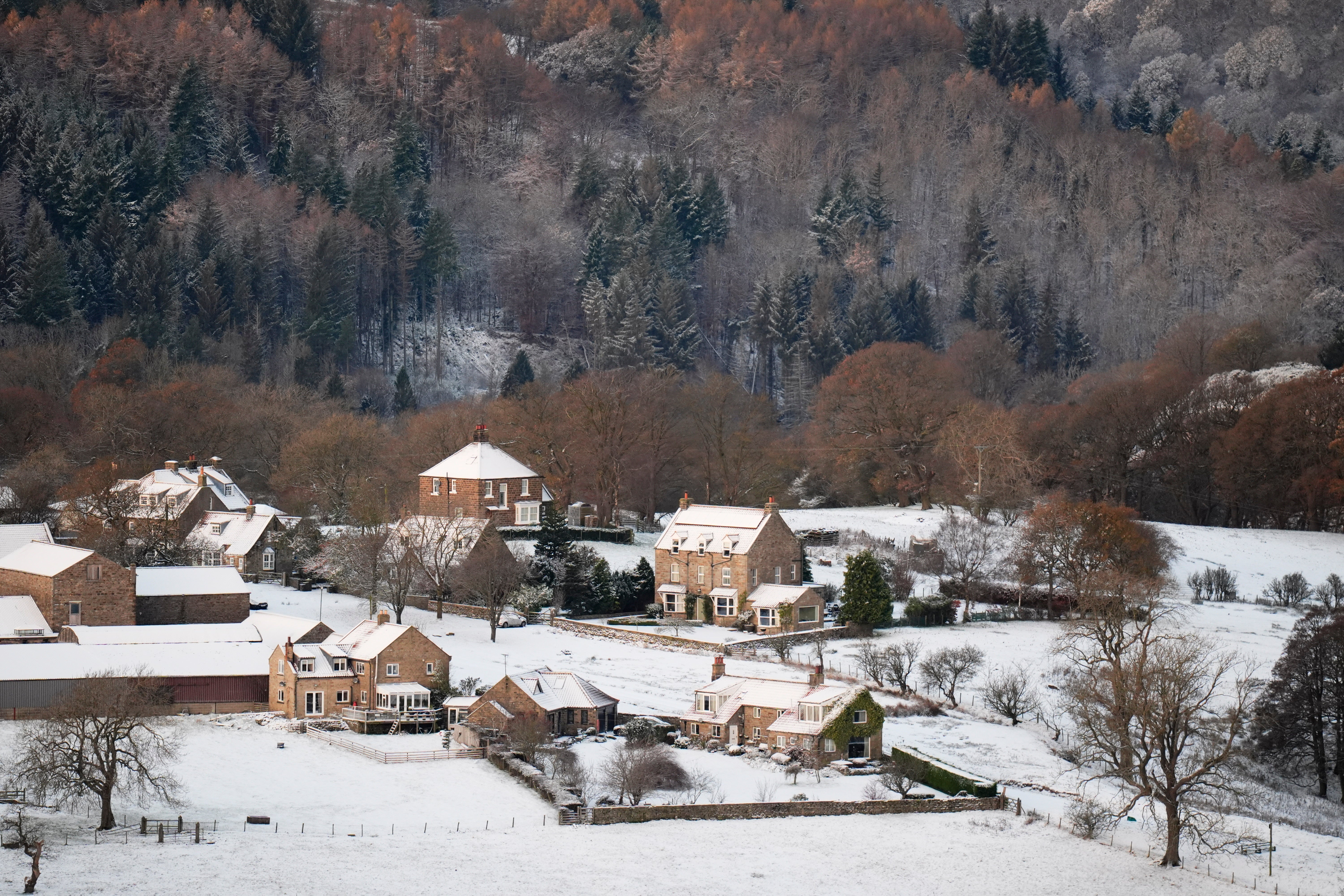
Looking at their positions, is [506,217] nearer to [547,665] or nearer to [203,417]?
[203,417]

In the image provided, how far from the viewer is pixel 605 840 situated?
137 feet

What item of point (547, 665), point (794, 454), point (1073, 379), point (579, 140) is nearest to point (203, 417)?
point (794, 454)

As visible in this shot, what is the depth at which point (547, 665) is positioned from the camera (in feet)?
187

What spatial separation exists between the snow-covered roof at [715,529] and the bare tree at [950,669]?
10.3 meters

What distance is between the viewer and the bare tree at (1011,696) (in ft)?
177

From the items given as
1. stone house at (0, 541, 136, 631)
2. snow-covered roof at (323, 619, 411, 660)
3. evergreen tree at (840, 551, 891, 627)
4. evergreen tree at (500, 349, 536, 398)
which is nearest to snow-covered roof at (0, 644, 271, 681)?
snow-covered roof at (323, 619, 411, 660)

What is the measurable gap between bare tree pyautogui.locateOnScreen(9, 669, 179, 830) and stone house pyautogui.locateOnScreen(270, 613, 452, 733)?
19.3 ft

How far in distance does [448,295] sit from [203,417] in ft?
158

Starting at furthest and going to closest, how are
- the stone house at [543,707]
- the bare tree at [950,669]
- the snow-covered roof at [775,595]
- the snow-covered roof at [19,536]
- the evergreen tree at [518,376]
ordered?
1. the evergreen tree at [518,376]
2. the snow-covered roof at [19,536]
3. the snow-covered roof at [775,595]
4. the bare tree at [950,669]
5. the stone house at [543,707]

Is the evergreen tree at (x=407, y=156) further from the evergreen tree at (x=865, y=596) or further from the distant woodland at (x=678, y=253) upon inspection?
the evergreen tree at (x=865, y=596)

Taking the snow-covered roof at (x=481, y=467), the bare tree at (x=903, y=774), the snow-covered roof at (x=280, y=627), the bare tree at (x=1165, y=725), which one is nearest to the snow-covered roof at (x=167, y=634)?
the snow-covered roof at (x=280, y=627)

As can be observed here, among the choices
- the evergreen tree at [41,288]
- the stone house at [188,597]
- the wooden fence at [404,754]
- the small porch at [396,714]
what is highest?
the evergreen tree at [41,288]

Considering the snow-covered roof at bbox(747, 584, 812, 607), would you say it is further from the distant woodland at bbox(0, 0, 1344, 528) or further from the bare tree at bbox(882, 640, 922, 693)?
the distant woodland at bbox(0, 0, 1344, 528)

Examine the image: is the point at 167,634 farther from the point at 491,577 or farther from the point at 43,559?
the point at 491,577
